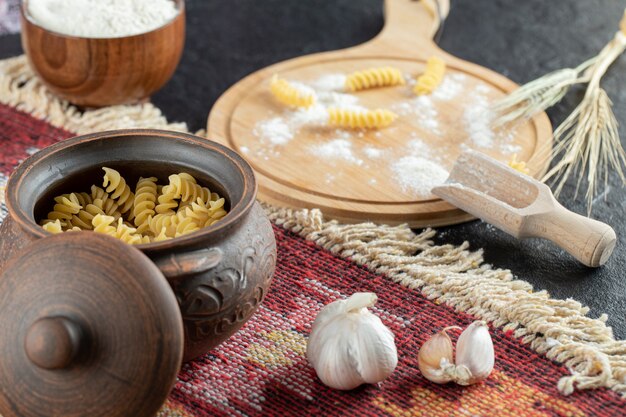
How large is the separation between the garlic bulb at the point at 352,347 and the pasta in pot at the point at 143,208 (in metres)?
0.22

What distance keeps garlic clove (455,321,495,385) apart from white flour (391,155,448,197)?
1.41 ft

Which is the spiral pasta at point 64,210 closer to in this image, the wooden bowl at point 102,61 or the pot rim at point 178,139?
the pot rim at point 178,139

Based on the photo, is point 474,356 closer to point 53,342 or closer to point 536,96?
point 53,342

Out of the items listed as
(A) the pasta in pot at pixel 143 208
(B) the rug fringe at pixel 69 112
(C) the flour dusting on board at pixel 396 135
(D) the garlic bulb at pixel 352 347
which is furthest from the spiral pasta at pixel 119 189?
(B) the rug fringe at pixel 69 112

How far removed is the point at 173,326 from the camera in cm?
99

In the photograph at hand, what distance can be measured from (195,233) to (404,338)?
395mm

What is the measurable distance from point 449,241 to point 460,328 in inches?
10.1

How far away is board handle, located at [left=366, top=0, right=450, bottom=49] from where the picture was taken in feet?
7.09

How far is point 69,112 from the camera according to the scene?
6.12 feet

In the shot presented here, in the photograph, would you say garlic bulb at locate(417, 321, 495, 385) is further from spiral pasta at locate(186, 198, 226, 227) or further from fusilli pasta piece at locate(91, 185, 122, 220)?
fusilli pasta piece at locate(91, 185, 122, 220)

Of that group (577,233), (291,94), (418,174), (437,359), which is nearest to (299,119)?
(291,94)

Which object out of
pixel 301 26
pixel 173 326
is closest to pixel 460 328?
pixel 173 326

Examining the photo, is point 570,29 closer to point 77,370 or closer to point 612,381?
point 612,381

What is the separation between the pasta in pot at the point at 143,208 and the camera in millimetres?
1215
